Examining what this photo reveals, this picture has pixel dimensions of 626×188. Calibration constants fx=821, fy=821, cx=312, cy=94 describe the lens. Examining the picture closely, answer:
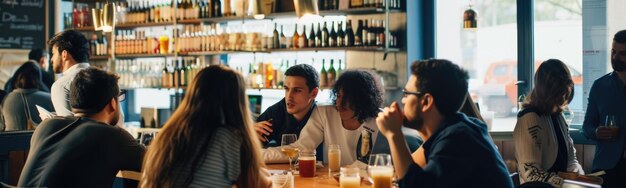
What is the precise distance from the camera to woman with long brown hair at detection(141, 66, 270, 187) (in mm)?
2635

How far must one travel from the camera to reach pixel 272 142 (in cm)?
502

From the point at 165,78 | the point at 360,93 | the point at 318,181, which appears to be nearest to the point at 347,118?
the point at 360,93

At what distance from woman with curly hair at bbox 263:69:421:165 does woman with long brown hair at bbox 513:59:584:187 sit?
1.78 feet

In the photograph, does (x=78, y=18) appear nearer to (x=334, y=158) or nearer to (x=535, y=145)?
(x=334, y=158)

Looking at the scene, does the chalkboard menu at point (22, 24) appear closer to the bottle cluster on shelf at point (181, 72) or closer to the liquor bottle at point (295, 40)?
the bottle cluster on shelf at point (181, 72)

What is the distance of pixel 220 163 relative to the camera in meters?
2.66

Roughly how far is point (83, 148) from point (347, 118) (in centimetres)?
153

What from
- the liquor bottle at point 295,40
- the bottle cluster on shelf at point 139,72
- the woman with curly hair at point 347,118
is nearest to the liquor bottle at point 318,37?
the liquor bottle at point 295,40

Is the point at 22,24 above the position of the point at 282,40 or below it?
above

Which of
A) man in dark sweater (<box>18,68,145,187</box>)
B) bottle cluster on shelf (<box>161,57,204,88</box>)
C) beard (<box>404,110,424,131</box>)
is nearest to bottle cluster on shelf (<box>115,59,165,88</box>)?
bottle cluster on shelf (<box>161,57,204,88</box>)

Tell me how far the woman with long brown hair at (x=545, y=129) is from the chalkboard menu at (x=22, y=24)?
698cm

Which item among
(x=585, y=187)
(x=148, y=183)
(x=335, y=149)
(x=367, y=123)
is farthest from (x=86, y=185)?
(x=585, y=187)

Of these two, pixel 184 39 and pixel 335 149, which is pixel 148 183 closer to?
pixel 335 149

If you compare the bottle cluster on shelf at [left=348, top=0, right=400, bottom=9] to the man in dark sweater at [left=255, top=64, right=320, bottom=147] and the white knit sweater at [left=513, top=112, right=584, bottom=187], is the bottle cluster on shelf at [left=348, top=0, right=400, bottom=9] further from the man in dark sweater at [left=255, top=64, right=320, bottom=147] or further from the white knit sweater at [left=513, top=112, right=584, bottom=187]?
the white knit sweater at [left=513, top=112, right=584, bottom=187]
